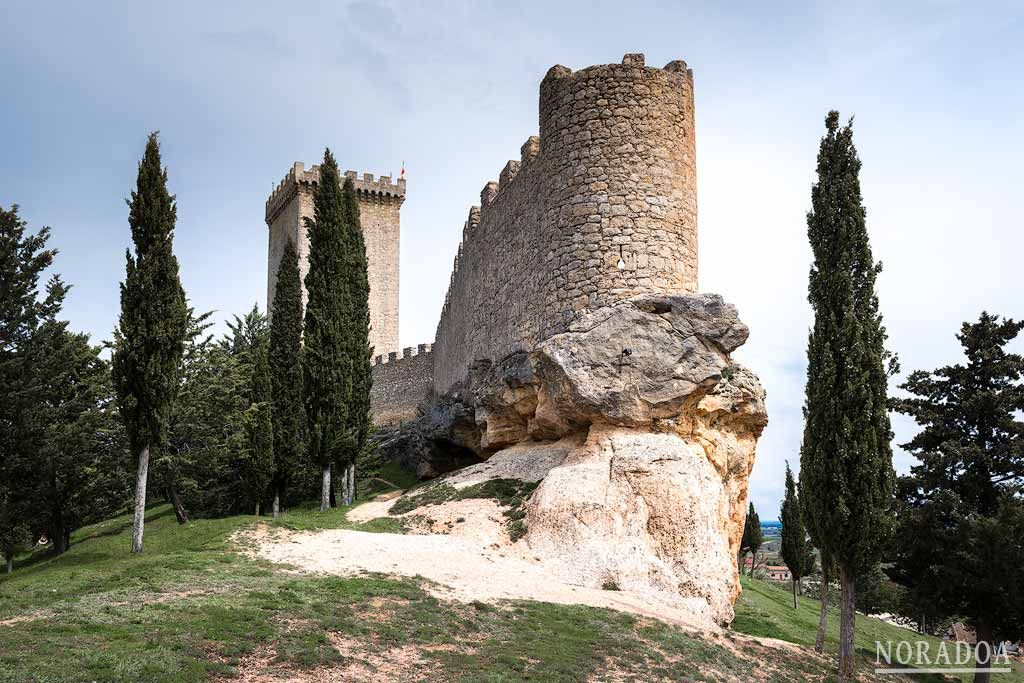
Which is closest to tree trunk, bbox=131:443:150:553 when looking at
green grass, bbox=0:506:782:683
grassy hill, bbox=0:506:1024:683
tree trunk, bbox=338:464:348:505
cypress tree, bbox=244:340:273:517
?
grassy hill, bbox=0:506:1024:683

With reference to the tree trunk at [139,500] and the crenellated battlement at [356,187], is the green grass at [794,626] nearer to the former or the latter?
the tree trunk at [139,500]

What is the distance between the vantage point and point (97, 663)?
31.0 feet

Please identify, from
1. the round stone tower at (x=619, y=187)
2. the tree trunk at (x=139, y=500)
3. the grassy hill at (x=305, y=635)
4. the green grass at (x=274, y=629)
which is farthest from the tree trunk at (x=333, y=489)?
the green grass at (x=274, y=629)

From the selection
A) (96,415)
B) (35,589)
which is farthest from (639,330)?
(96,415)

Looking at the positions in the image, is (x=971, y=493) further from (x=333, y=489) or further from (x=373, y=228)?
(x=373, y=228)

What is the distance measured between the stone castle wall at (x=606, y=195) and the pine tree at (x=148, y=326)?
345 inches

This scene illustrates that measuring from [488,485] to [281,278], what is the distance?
46.8 feet

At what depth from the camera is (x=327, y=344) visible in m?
25.0

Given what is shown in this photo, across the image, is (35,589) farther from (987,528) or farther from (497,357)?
(987,528)

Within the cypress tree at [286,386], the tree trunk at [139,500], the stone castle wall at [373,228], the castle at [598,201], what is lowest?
the tree trunk at [139,500]

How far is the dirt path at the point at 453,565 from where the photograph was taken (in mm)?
15250

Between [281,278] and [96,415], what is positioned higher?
[281,278]

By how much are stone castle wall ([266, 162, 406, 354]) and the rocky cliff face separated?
3434 centimetres

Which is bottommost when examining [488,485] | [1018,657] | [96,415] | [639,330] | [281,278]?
[1018,657]
